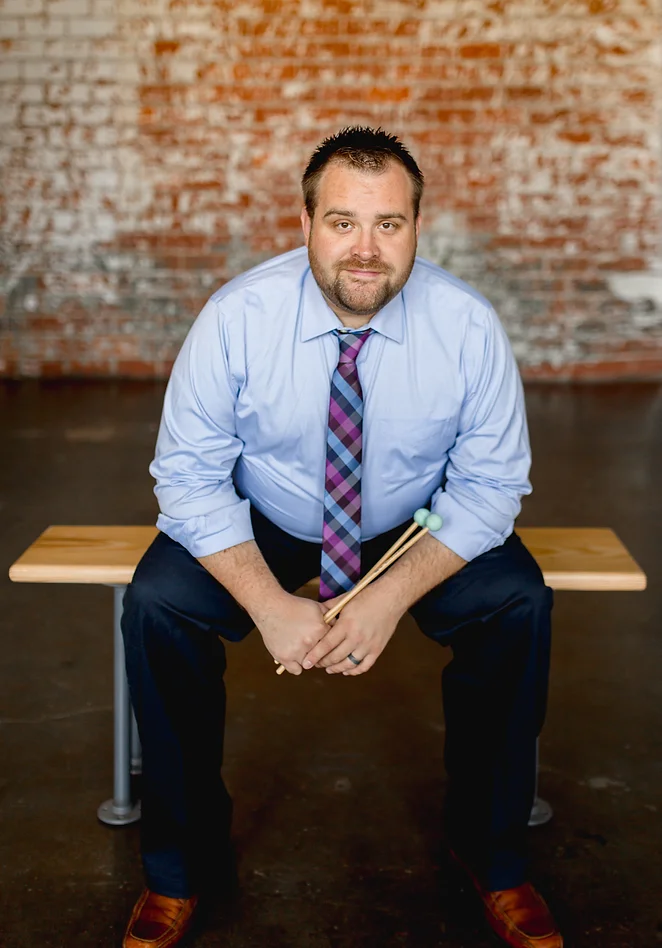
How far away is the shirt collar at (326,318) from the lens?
192cm

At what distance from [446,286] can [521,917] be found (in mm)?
1094

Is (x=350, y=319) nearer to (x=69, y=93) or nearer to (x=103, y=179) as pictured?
(x=103, y=179)

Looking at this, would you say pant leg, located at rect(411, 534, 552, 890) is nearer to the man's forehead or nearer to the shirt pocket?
the shirt pocket

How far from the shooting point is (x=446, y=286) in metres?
1.97

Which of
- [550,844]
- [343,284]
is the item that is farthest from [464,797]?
[343,284]

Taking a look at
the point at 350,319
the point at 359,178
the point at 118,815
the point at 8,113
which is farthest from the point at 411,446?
the point at 8,113

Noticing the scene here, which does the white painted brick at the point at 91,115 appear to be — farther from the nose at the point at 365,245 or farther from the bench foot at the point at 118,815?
the bench foot at the point at 118,815

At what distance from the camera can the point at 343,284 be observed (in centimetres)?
187

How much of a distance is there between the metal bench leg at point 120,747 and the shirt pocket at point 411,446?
21.5 inches

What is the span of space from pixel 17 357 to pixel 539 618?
5584 millimetres

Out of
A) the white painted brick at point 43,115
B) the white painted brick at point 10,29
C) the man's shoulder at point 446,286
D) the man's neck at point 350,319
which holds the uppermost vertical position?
the white painted brick at point 10,29

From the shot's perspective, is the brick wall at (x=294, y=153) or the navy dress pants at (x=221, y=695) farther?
the brick wall at (x=294, y=153)

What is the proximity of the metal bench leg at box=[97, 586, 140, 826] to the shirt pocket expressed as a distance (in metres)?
0.55

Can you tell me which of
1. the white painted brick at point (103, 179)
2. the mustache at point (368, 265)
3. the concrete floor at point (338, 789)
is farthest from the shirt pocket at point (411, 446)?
the white painted brick at point (103, 179)
